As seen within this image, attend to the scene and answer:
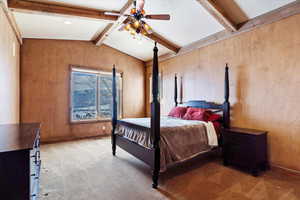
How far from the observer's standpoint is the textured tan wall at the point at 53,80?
440cm

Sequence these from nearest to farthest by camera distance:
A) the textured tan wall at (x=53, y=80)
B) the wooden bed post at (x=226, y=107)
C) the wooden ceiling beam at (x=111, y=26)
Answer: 1. the wooden ceiling beam at (x=111, y=26)
2. the wooden bed post at (x=226, y=107)
3. the textured tan wall at (x=53, y=80)

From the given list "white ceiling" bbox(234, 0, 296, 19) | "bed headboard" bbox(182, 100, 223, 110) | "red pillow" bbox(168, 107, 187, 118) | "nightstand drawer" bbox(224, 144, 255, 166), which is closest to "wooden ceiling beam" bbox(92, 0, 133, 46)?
"white ceiling" bbox(234, 0, 296, 19)

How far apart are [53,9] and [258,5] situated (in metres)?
3.82

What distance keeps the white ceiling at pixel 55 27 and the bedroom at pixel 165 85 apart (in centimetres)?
2

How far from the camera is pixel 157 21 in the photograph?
3.78 m

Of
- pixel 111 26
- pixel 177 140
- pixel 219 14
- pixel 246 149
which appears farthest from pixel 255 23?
pixel 111 26

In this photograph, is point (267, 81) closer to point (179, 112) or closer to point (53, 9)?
point (179, 112)

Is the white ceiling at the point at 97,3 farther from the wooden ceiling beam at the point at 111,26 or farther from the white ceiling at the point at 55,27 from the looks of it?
the white ceiling at the point at 55,27

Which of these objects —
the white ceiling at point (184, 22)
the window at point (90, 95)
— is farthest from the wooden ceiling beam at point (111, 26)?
the window at point (90, 95)

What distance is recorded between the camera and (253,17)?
3184mm

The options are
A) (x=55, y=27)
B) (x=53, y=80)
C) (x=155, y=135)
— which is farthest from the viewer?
(x=53, y=80)

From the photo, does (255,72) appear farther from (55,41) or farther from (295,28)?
(55,41)

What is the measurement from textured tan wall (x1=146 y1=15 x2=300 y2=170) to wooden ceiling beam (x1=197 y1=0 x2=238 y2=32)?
1.06ft

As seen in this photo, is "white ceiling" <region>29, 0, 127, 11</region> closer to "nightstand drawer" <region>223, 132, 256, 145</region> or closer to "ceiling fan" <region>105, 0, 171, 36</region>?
"ceiling fan" <region>105, 0, 171, 36</region>
